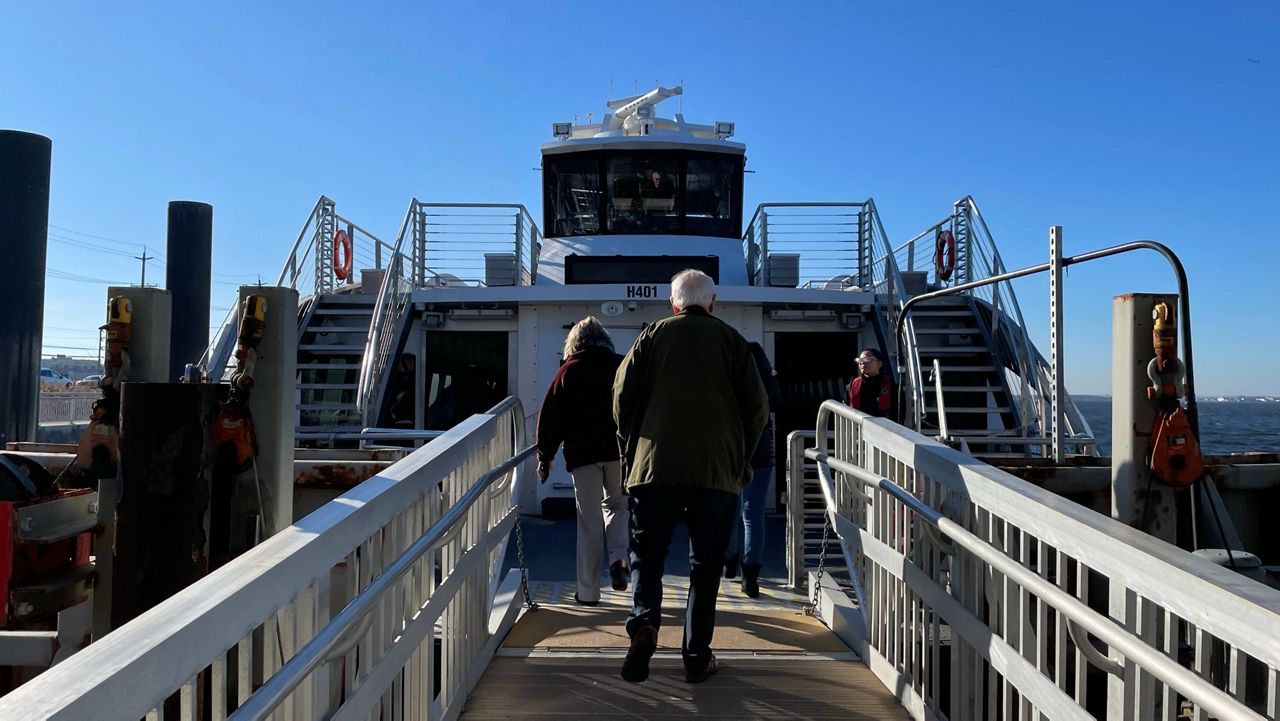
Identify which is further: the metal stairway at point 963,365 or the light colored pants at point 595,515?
the metal stairway at point 963,365

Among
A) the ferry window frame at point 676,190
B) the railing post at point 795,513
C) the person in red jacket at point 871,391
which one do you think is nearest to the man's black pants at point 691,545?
the railing post at point 795,513

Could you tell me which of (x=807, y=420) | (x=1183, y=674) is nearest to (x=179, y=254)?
(x=807, y=420)

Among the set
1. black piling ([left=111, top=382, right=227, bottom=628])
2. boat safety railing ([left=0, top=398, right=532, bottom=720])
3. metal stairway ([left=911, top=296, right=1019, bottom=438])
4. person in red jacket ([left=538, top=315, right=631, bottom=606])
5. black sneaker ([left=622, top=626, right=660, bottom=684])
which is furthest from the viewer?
metal stairway ([left=911, top=296, right=1019, bottom=438])

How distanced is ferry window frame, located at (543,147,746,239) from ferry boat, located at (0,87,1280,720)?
42.7 inches

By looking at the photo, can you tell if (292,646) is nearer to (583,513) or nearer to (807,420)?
(583,513)

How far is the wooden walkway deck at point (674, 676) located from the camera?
10.7 ft

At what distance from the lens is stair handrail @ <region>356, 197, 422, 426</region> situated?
8312mm

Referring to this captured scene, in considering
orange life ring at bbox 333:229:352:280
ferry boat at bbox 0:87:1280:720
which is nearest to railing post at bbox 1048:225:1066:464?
ferry boat at bbox 0:87:1280:720

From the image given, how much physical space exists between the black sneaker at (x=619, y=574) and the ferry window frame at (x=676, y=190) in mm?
6375

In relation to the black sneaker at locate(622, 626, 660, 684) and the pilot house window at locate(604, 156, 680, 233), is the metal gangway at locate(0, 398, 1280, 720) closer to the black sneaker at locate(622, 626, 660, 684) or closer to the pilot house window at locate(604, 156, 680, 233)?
the black sneaker at locate(622, 626, 660, 684)

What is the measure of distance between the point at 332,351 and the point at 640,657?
7012 mm

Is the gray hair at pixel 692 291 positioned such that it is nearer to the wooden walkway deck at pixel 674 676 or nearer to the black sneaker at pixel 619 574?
the wooden walkway deck at pixel 674 676

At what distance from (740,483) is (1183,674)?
6.33ft

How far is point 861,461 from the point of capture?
409 cm
